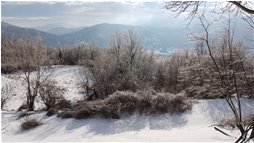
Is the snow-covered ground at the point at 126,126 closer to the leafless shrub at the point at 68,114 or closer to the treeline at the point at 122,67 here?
the leafless shrub at the point at 68,114

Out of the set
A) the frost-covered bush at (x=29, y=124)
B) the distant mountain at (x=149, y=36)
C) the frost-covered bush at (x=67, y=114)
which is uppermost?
the distant mountain at (x=149, y=36)

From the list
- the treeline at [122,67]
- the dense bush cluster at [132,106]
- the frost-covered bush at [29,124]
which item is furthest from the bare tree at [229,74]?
the frost-covered bush at [29,124]

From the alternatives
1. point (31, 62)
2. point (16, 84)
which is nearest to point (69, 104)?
point (31, 62)

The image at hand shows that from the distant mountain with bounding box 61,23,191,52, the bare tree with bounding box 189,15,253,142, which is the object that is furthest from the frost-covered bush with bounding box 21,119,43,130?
the bare tree with bounding box 189,15,253,142

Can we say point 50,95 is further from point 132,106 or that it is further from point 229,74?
point 229,74

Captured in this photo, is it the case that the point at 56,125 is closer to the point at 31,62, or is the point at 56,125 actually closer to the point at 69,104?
the point at 69,104

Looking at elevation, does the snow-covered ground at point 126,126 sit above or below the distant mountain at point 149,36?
below

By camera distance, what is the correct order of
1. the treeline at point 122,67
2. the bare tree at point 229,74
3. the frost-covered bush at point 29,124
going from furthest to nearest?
the treeline at point 122,67, the frost-covered bush at point 29,124, the bare tree at point 229,74

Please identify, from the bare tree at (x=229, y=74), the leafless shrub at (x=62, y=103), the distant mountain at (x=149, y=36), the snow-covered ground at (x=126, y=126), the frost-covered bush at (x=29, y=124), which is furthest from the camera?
the leafless shrub at (x=62, y=103)

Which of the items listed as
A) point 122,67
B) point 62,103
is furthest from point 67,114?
point 122,67
